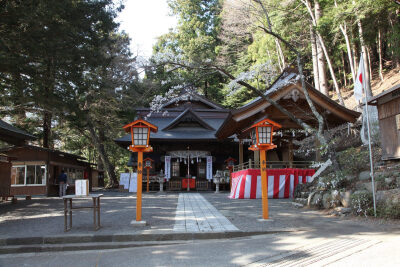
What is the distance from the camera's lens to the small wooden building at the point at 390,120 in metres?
8.84

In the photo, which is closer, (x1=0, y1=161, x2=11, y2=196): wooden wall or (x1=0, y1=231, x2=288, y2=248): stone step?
(x1=0, y1=231, x2=288, y2=248): stone step

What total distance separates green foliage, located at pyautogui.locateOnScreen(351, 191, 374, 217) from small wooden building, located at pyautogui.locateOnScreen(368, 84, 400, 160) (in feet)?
9.48

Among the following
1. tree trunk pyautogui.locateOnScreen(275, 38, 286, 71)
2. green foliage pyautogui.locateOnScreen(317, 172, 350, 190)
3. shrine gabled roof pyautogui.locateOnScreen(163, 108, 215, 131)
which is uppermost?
tree trunk pyautogui.locateOnScreen(275, 38, 286, 71)

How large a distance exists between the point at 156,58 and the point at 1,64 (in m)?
4.59

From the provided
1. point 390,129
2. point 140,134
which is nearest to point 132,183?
point 140,134

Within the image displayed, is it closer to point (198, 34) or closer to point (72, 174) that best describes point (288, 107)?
point (72, 174)

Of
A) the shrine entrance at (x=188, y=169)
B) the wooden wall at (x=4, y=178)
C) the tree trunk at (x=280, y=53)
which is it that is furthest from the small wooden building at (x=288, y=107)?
the wooden wall at (x=4, y=178)

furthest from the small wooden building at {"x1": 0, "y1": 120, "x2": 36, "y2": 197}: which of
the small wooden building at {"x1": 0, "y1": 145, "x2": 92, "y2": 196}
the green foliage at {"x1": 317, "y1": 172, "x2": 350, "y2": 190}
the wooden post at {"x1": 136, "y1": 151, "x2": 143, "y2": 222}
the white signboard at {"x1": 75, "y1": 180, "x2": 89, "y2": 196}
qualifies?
the green foliage at {"x1": 317, "y1": 172, "x2": 350, "y2": 190}

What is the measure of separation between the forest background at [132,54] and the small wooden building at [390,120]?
10.2 feet

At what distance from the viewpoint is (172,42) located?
3356 centimetres

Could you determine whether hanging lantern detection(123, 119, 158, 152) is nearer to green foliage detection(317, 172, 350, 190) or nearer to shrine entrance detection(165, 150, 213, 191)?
green foliage detection(317, 172, 350, 190)

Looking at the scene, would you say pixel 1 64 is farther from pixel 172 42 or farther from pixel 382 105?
pixel 172 42

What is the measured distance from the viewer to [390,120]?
9211 millimetres

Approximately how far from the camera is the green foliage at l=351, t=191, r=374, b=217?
21.8 ft
